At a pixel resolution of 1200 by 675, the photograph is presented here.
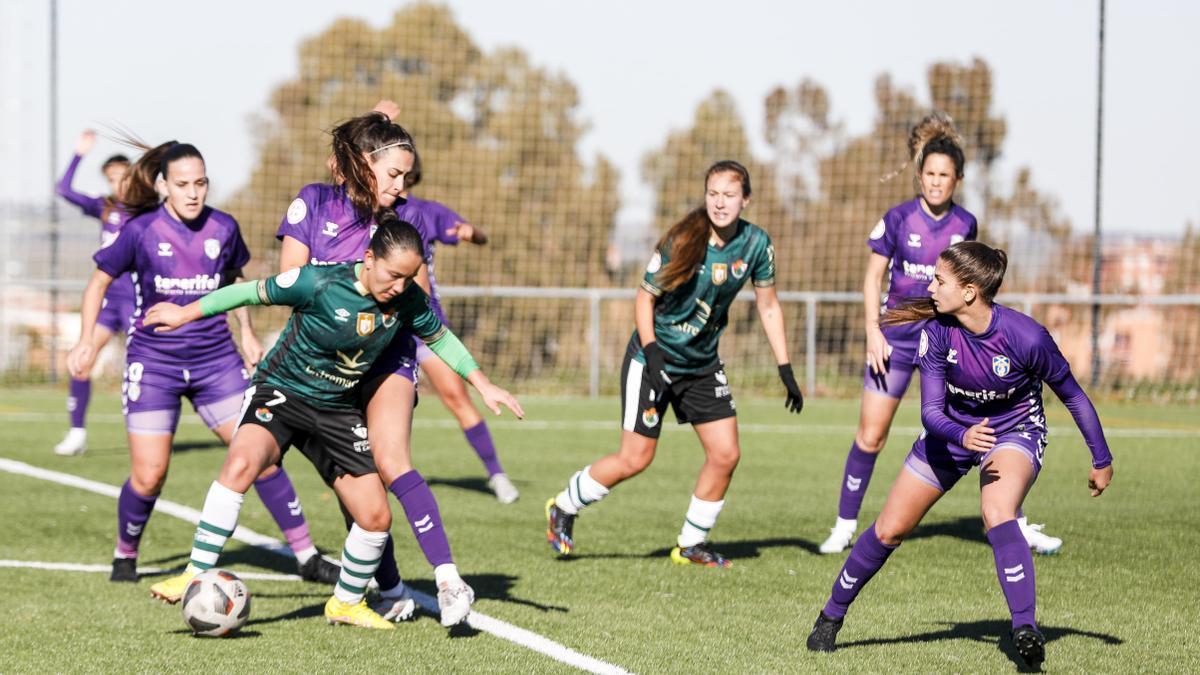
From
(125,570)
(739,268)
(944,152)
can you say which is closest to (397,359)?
(125,570)

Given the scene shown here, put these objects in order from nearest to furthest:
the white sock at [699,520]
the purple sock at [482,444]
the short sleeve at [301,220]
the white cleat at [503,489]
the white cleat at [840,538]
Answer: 1. the short sleeve at [301,220]
2. the white sock at [699,520]
3. the white cleat at [840,538]
4. the white cleat at [503,489]
5. the purple sock at [482,444]

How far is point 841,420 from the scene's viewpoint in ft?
52.1

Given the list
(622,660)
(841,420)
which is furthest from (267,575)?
(841,420)

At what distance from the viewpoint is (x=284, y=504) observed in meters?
6.95

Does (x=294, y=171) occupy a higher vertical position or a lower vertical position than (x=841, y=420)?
higher

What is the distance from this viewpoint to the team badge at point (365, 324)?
5637mm

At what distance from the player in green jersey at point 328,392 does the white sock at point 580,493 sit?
1.79 meters

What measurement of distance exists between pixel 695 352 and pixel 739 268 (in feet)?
1.61

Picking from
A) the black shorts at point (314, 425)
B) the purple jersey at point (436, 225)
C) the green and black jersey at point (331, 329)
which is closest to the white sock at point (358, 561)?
the black shorts at point (314, 425)

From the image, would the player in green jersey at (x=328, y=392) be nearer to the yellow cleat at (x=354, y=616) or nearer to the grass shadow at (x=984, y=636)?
the yellow cleat at (x=354, y=616)

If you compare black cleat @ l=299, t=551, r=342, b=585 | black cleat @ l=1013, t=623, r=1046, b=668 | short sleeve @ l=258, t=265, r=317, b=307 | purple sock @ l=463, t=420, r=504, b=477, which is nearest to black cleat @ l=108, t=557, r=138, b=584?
black cleat @ l=299, t=551, r=342, b=585

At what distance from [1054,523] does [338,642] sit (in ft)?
16.0

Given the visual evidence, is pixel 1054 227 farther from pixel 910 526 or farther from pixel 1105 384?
pixel 910 526

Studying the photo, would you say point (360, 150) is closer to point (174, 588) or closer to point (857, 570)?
point (174, 588)
